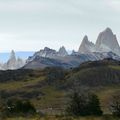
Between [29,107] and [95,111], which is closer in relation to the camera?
[95,111]

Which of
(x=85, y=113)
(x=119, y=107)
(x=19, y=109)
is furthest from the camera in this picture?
(x=19, y=109)

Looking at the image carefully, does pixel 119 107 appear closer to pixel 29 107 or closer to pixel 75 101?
pixel 75 101

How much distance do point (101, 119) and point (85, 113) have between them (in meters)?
17.8

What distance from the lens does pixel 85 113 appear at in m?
70.8

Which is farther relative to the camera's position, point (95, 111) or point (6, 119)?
point (95, 111)

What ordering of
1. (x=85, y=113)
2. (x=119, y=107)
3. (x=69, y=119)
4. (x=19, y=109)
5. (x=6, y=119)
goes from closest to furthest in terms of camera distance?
(x=69, y=119) < (x=6, y=119) < (x=119, y=107) < (x=85, y=113) < (x=19, y=109)

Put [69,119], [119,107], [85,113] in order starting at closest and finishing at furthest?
[69,119] → [119,107] → [85,113]

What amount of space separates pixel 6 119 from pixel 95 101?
90.3ft

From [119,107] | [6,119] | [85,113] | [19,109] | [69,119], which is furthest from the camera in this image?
[19,109]

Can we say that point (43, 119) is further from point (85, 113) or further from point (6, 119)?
point (85, 113)

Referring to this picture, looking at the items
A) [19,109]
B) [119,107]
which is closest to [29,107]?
[19,109]

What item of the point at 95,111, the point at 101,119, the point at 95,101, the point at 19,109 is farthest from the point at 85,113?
the point at 101,119

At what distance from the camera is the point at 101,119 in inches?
2089

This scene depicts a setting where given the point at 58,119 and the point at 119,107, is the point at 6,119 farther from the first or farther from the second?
the point at 119,107
